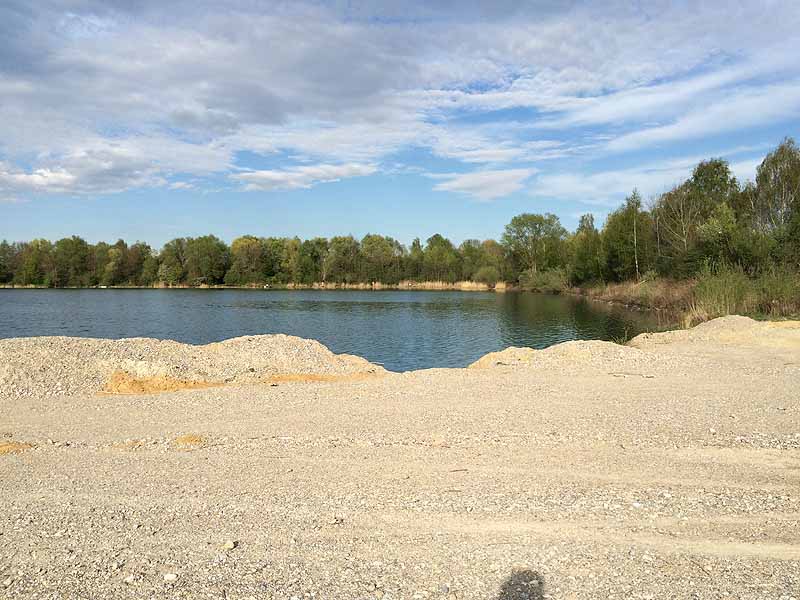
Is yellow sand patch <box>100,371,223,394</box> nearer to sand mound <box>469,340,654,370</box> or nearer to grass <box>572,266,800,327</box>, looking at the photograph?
sand mound <box>469,340,654,370</box>

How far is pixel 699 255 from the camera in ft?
132

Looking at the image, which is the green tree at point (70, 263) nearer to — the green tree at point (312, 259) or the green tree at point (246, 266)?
the green tree at point (246, 266)

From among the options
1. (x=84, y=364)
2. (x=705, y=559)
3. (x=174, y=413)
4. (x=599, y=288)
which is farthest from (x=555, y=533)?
(x=599, y=288)

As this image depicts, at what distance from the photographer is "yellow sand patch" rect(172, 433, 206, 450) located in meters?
8.95

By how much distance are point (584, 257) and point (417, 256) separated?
43079 millimetres

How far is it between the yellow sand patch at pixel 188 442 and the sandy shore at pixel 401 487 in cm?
4

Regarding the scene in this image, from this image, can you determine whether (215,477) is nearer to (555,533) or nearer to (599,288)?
(555,533)

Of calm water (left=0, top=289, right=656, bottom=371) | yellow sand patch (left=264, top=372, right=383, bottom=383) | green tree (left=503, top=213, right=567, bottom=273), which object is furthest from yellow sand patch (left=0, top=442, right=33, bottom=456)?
green tree (left=503, top=213, right=567, bottom=273)

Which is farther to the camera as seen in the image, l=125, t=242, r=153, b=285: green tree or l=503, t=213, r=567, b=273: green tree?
l=125, t=242, r=153, b=285: green tree

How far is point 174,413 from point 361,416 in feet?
12.0

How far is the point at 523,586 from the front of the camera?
176 inches

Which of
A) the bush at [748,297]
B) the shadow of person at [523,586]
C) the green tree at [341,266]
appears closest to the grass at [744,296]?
the bush at [748,297]

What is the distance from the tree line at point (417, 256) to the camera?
2149 inches

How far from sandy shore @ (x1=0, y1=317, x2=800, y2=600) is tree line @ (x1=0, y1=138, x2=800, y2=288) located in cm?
4315
